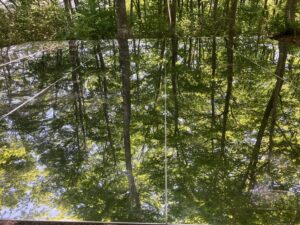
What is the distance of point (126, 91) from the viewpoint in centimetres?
516

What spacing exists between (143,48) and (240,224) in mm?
6861

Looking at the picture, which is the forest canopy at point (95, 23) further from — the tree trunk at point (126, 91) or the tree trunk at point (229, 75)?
the tree trunk at point (126, 91)

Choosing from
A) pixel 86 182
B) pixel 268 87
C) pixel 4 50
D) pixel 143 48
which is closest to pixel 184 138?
pixel 86 182

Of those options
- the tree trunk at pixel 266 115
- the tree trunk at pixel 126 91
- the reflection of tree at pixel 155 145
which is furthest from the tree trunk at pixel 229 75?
the tree trunk at pixel 126 91

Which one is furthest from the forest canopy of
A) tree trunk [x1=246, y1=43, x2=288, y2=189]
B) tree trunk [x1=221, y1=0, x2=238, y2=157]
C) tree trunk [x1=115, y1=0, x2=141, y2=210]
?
tree trunk [x1=246, y1=43, x2=288, y2=189]

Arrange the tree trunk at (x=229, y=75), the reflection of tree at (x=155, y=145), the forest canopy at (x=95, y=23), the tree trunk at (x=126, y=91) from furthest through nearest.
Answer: the forest canopy at (x=95, y=23) < the tree trunk at (x=229, y=75) < the tree trunk at (x=126, y=91) < the reflection of tree at (x=155, y=145)

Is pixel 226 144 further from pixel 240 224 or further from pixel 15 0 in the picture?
pixel 15 0

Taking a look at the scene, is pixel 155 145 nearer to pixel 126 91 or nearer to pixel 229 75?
pixel 126 91

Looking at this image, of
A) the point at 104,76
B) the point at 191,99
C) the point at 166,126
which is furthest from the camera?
the point at 104,76

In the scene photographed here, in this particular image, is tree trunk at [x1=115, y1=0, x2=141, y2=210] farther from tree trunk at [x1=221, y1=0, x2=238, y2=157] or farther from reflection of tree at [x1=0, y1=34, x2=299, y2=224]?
tree trunk at [x1=221, y1=0, x2=238, y2=157]

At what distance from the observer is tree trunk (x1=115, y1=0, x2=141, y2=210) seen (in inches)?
106

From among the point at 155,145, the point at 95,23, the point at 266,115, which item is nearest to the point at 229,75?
the point at 266,115

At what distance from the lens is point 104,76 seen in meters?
6.01

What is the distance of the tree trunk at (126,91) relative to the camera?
2.70 metres
